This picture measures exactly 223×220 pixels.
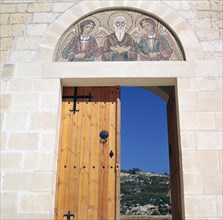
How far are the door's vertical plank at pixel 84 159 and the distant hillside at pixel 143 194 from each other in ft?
36.9

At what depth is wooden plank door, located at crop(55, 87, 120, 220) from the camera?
13.0ft

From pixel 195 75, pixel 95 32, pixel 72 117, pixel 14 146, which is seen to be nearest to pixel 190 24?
pixel 195 75

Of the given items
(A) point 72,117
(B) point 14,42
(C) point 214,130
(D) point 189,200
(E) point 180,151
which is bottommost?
(D) point 189,200

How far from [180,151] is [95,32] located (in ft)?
7.35

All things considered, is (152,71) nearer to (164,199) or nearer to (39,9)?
(39,9)

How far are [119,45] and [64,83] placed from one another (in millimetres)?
1020

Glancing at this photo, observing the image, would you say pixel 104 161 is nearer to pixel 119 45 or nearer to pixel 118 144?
pixel 118 144

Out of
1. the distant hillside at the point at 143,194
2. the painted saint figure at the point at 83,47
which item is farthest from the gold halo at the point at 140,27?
the distant hillside at the point at 143,194

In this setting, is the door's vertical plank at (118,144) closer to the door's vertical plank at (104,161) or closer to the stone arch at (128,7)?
the door's vertical plank at (104,161)

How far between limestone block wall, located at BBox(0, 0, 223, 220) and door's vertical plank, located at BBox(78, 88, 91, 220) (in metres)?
0.38

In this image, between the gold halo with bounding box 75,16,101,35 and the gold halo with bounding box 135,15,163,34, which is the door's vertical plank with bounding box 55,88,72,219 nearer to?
the gold halo with bounding box 75,16,101,35

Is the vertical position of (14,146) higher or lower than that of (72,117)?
lower

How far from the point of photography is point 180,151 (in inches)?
153

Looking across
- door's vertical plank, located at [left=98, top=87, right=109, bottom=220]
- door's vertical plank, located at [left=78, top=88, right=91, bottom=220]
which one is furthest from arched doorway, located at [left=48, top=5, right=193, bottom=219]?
door's vertical plank, located at [left=78, top=88, right=91, bottom=220]
